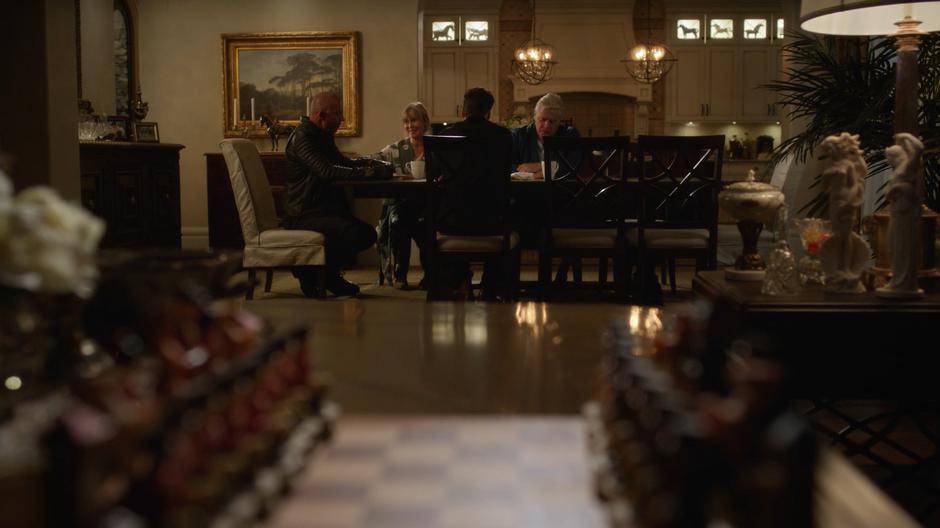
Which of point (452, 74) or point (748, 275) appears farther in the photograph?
point (452, 74)

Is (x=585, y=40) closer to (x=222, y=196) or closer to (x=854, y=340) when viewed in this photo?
(x=222, y=196)

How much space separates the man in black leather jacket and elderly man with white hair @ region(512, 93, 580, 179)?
0.93m

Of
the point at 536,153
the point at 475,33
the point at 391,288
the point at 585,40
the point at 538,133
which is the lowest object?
the point at 391,288

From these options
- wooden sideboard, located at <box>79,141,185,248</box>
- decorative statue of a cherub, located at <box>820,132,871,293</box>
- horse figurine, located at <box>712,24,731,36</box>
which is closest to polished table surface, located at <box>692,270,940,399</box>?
decorative statue of a cherub, located at <box>820,132,871,293</box>

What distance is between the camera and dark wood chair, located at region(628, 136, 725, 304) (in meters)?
4.98

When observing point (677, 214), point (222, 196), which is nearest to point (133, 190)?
point (222, 196)

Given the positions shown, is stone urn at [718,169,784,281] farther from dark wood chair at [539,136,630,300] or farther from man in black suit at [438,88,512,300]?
dark wood chair at [539,136,630,300]

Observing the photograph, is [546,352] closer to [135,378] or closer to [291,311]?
[291,311]

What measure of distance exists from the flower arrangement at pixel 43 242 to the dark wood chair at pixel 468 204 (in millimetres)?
3959

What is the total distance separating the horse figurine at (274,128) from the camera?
9164 mm

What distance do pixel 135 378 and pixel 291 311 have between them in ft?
3.27

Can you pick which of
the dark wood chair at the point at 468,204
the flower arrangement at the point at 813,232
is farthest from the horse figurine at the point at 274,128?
the flower arrangement at the point at 813,232

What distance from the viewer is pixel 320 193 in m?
5.82

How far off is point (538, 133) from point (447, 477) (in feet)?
→ 17.6
